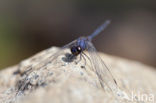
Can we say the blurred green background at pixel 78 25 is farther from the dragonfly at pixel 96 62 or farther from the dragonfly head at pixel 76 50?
the dragonfly head at pixel 76 50

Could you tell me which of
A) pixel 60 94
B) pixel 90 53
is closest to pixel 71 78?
pixel 60 94

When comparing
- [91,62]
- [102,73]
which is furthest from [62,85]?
[91,62]

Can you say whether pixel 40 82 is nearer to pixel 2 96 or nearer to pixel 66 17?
pixel 2 96

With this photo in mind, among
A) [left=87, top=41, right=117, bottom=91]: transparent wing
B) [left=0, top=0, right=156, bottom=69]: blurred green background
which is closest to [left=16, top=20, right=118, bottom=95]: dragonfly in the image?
[left=87, top=41, right=117, bottom=91]: transparent wing

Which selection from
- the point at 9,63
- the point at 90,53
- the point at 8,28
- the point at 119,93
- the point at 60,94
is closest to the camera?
the point at 60,94

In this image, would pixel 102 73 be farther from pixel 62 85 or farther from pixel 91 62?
pixel 62 85

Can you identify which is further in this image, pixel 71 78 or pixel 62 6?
pixel 62 6

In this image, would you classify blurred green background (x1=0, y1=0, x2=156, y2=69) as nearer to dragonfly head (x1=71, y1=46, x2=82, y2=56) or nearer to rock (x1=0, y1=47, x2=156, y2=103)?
rock (x1=0, y1=47, x2=156, y2=103)
